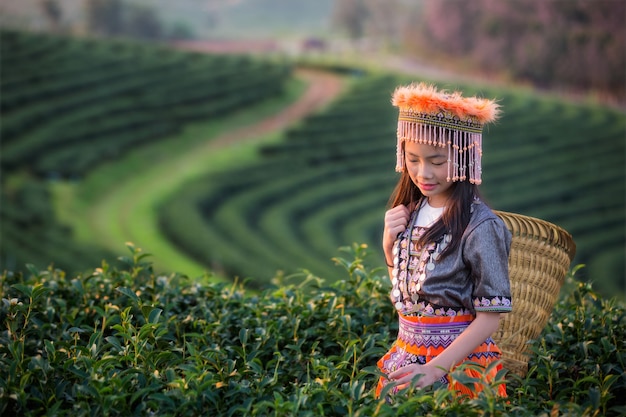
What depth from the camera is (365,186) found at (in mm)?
16312

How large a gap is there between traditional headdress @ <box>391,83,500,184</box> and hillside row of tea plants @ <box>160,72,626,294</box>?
29.7 feet

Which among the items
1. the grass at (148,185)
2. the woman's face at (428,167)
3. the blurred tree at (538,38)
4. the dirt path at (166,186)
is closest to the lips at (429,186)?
the woman's face at (428,167)

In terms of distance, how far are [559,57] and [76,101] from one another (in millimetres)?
10423

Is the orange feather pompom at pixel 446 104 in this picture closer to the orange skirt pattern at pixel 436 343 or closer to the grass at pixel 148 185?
the orange skirt pattern at pixel 436 343

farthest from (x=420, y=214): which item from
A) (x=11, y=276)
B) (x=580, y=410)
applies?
(x=11, y=276)

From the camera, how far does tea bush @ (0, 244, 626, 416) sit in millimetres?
2029

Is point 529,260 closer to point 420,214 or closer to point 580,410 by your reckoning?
point 420,214

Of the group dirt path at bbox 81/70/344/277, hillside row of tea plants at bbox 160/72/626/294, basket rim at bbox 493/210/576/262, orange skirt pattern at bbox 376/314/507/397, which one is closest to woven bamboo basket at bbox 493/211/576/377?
basket rim at bbox 493/210/576/262

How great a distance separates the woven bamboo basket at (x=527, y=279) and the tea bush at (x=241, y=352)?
0.24ft

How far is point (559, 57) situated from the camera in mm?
16531

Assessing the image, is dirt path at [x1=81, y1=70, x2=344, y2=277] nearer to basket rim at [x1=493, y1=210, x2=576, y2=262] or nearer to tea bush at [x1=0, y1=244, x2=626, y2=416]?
tea bush at [x1=0, y1=244, x2=626, y2=416]

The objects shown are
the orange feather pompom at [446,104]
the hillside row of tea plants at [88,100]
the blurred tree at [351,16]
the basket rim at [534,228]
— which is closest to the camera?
the orange feather pompom at [446,104]

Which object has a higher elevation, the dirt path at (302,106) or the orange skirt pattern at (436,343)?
the orange skirt pattern at (436,343)

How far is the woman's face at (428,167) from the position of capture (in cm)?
218
